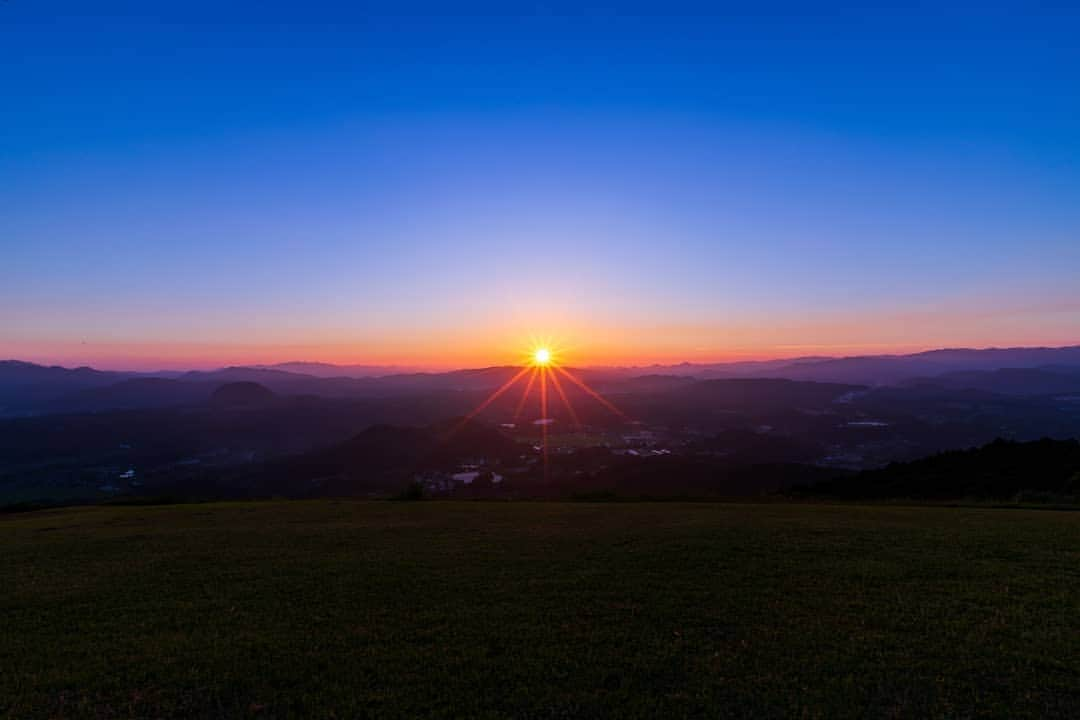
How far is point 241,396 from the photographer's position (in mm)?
179750

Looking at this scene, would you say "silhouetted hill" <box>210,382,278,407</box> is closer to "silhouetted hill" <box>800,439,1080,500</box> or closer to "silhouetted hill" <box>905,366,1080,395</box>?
"silhouetted hill" <box>800,439,1080,500</box>

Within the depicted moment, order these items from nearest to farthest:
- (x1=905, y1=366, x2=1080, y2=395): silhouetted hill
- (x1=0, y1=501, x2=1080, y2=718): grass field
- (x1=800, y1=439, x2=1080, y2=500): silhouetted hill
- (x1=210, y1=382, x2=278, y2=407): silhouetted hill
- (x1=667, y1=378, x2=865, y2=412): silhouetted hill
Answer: (x1=0, y1=501, x2=1080, y2=718): grass field
(x1=800, y1=439, x2=1080, y2=500): silhouetted hill
(x1=667, y1=378, x2=865, y2=412): silhouetted hill
(x1=905, y1=366, x2=1080, y2=395): silhouetted hill
(x1=210, y1=382, x2=278, y2=407): silhouetted hill

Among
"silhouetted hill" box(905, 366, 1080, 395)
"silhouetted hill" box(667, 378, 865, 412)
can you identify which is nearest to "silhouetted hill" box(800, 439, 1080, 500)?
"silhouetted hill" box(667, 378, 865, 412)

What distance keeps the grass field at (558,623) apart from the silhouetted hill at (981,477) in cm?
909

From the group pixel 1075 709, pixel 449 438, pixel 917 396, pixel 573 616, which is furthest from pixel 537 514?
pixel 917 396

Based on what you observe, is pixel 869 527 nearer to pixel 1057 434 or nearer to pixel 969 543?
pixel 969 543

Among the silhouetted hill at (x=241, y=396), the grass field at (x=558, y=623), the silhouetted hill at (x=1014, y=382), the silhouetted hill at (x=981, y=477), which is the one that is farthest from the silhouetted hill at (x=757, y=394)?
the silhouetted hill at (x=241, y=396)

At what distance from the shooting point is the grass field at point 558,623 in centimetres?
471

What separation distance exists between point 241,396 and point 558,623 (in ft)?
665

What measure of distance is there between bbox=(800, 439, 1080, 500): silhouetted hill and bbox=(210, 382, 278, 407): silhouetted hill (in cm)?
17175

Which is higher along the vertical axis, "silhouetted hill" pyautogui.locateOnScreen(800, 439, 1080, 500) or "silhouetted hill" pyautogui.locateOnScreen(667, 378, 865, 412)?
"silhouetted hill" pyautogui.locateOnScreen(800, 439, 1080, 500)

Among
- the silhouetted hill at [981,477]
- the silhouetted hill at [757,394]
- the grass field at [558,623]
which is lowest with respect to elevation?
the silhouetted hill at [757,394]

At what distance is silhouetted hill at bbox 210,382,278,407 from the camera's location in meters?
168

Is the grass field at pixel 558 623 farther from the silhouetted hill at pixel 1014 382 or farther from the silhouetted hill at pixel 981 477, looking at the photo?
the silhouetted hill at pixel 1014 382
